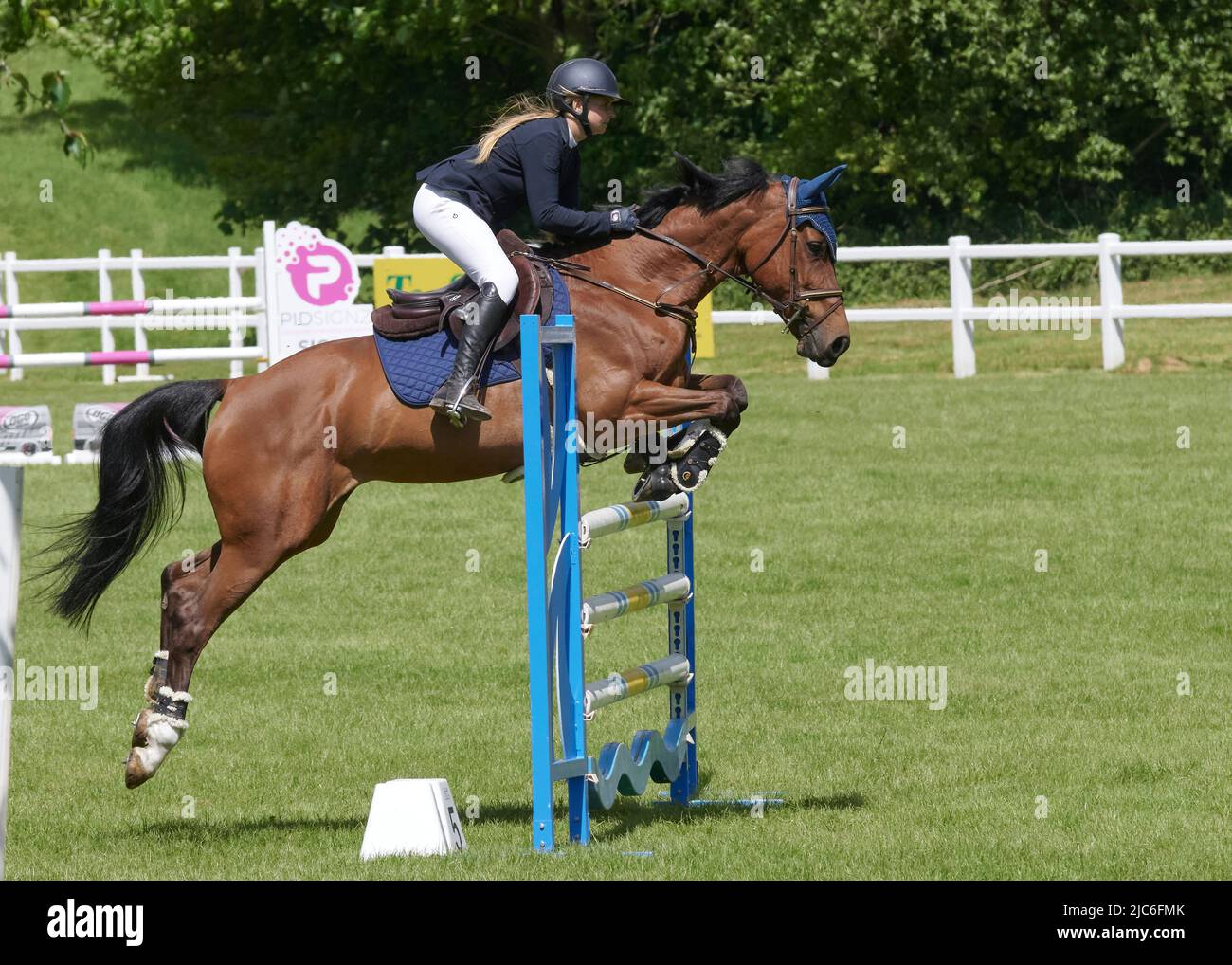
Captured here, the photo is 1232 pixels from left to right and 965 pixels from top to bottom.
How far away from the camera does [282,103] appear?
2933cm

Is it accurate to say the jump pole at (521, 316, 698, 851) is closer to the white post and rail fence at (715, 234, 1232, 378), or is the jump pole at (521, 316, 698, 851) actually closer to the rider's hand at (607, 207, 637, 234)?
the rider's hand at (607, 207, 637, 234)

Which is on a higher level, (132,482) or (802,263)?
(802,263)

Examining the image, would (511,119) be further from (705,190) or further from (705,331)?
(705,331)

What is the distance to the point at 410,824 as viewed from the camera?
5.81 meters

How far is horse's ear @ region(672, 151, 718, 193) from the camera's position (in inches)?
277

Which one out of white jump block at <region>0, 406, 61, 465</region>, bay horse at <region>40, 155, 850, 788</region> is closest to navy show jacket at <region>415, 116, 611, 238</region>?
bay horse at <region>40, 155, 850, 788</region>

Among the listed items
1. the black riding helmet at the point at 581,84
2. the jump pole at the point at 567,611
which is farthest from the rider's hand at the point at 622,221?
the jump pole at the point at 567,611

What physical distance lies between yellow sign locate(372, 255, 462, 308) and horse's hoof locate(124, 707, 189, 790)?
12.0 meters

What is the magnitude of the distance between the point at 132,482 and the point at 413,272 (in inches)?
454

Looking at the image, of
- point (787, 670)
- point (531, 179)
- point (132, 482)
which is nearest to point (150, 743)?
point (132, 482)

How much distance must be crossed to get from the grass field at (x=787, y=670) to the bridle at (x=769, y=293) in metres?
1.74

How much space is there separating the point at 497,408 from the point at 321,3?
2206 centimetres

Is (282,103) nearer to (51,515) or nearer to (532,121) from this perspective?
(51,515)
